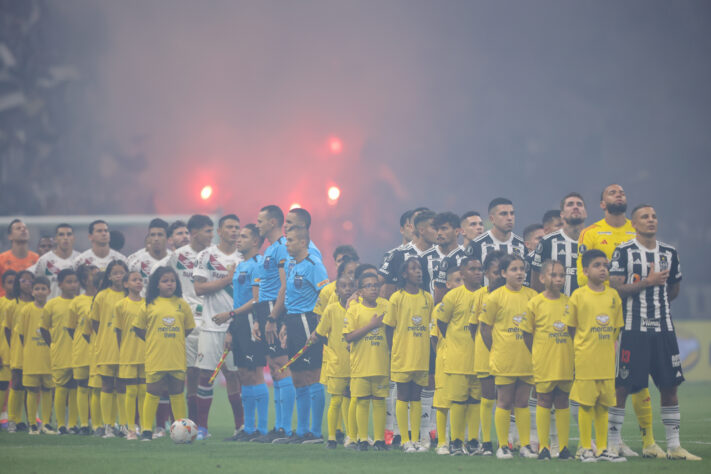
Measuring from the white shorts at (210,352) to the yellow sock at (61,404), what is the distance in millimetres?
2037

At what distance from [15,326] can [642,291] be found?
27.5 ft

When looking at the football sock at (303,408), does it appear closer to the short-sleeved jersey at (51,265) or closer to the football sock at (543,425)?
the football sock at (543,425)

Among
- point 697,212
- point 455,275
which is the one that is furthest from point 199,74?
point 455,275

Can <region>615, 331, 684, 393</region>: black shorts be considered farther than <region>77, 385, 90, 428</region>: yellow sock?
No

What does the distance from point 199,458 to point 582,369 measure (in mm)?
3644

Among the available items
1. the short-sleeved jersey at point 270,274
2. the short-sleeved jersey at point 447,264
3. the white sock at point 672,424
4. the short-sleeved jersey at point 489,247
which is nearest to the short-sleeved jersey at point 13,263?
the short-sleeved jersey at point 270,274

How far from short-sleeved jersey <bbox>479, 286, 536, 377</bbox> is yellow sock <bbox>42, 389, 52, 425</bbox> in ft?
21.2

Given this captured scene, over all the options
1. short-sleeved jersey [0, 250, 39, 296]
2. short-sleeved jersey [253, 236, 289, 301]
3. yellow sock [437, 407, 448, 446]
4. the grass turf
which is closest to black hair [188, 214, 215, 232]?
short-sleeved jersey [253, 236, 289, 301]

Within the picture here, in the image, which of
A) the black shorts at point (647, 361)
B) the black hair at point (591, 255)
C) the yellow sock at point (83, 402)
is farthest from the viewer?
the yellow sock at point (83, 402)

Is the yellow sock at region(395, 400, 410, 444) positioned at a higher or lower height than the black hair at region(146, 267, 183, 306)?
lower

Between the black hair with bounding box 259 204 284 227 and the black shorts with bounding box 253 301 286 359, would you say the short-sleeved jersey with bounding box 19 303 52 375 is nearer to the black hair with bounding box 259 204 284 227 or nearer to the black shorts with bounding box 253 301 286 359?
the black shorts with bounding box 253 301 286 359

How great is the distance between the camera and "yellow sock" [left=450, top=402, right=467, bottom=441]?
9.25 metres

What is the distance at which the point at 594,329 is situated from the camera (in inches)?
330

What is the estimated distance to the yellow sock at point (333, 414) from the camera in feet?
32.2
